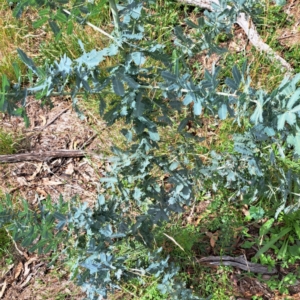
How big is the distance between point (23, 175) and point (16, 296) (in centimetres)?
69

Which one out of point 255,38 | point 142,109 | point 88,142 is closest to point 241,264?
point 88,142

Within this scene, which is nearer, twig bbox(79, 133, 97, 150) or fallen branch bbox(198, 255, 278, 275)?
fallen branch bbox(198, 255, 278, 275)

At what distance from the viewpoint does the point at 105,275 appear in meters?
1.27

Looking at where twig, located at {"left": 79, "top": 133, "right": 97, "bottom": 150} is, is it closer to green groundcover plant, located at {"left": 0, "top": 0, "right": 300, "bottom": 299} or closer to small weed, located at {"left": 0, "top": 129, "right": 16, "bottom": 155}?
small weed, located at {"left": 0, "top": 129, "right": 16, "bottom": 155}

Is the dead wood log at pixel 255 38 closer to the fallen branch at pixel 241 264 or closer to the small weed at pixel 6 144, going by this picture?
the fallen branch at pixel 241 264

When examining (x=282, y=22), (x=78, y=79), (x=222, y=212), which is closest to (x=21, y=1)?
(x=78, y=79)

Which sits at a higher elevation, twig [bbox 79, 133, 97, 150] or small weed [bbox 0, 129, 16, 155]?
twig [bbox 79, 133, 97, 150]

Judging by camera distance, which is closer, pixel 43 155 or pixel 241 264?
pixel 241 264

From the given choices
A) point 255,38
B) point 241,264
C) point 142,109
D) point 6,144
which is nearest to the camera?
point 142,109

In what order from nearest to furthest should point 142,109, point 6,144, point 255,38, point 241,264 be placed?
point 142,109 → point 241,264 → point 6,144 → point 255,38

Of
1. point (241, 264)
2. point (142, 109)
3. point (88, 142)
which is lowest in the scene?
point (241, 264)

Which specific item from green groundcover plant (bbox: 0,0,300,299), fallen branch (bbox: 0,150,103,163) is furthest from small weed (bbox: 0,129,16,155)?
green groundcover plant (bbox: 0,0,300,299)

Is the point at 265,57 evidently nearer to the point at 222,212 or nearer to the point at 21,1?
the point at 222,212

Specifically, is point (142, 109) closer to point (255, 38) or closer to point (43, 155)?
point (43, 155)
